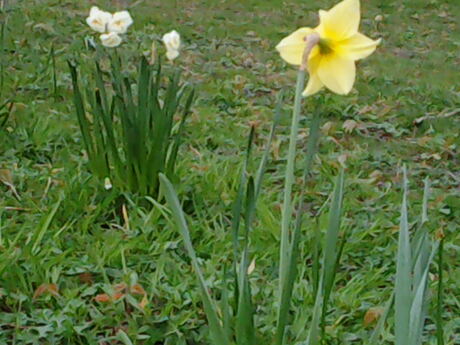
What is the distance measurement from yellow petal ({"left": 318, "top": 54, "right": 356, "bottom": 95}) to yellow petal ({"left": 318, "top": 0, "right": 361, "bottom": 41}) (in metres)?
0.04

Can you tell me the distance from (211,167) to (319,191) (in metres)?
0.43

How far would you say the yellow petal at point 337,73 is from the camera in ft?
4.38

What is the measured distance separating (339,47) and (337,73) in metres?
0.04

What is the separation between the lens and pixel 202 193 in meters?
2.96

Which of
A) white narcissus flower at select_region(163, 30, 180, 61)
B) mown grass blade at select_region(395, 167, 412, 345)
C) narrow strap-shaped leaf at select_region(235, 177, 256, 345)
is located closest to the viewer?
mown grass blade at select_region(395, 167, 412, 345)

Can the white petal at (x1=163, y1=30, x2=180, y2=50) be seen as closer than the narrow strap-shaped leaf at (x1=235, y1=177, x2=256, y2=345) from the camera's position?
No

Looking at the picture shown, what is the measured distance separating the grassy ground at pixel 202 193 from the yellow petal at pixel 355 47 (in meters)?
0.95

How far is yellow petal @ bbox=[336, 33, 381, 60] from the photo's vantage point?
133 cm

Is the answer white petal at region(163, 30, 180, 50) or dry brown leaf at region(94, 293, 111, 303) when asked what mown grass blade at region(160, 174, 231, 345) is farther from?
white petal at region(163, 30, 180, 50)

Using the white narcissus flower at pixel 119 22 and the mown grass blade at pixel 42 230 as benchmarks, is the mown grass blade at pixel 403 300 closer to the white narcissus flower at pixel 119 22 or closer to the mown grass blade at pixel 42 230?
the mown grass blade at pixel 42 230

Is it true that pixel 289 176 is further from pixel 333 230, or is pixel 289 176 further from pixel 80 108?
pixel 80 108

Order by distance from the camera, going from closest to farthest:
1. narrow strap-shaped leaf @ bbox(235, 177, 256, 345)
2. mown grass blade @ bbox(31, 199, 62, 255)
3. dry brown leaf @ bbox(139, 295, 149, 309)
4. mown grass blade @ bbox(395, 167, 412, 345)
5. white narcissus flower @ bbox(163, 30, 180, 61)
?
mown grass blade @ bbox(395, 167, 412, 345) → narrow strap-shaped leaf @ bbox(235, 177, 256, 345) → dry brown leaf @ bbox(139, 295, 149, 309) → mown grass blade @ bbox(31, 199, 62, 255) → white narcissus flower @ bbox(163, 30, 180, 61)

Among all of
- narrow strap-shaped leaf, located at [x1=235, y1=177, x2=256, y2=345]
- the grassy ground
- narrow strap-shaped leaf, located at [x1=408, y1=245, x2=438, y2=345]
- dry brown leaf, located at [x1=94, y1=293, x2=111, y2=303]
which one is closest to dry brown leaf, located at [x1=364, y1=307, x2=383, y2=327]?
the grassy ground

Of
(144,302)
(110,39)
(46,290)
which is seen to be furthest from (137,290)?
(110,39)
